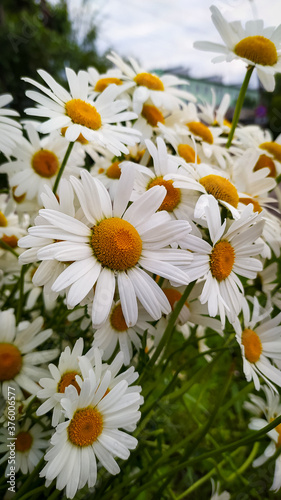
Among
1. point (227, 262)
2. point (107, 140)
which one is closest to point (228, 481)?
point (227, 262)

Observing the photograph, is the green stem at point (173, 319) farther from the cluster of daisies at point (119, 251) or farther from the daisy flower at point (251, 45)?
the daisy flower at point (251, 45)

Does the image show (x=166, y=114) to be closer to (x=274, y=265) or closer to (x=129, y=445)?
(x=274, y=265)

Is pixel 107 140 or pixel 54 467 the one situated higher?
pixel 107 140

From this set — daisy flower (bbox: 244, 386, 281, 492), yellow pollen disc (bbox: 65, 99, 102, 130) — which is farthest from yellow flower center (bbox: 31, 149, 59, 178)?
daisy flower (bbox: 244, 386, 281, 492)

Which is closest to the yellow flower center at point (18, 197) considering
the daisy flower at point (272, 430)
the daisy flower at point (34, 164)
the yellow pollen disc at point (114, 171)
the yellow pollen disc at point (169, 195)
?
the daisy flower at point (34, 164)

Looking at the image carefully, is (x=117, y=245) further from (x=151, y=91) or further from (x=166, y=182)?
(x=151, y=91)

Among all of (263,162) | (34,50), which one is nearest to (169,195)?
(263,162)

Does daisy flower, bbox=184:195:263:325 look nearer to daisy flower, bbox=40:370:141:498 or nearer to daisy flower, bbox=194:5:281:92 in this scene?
daisy flower, bbox=40:370:141:498
